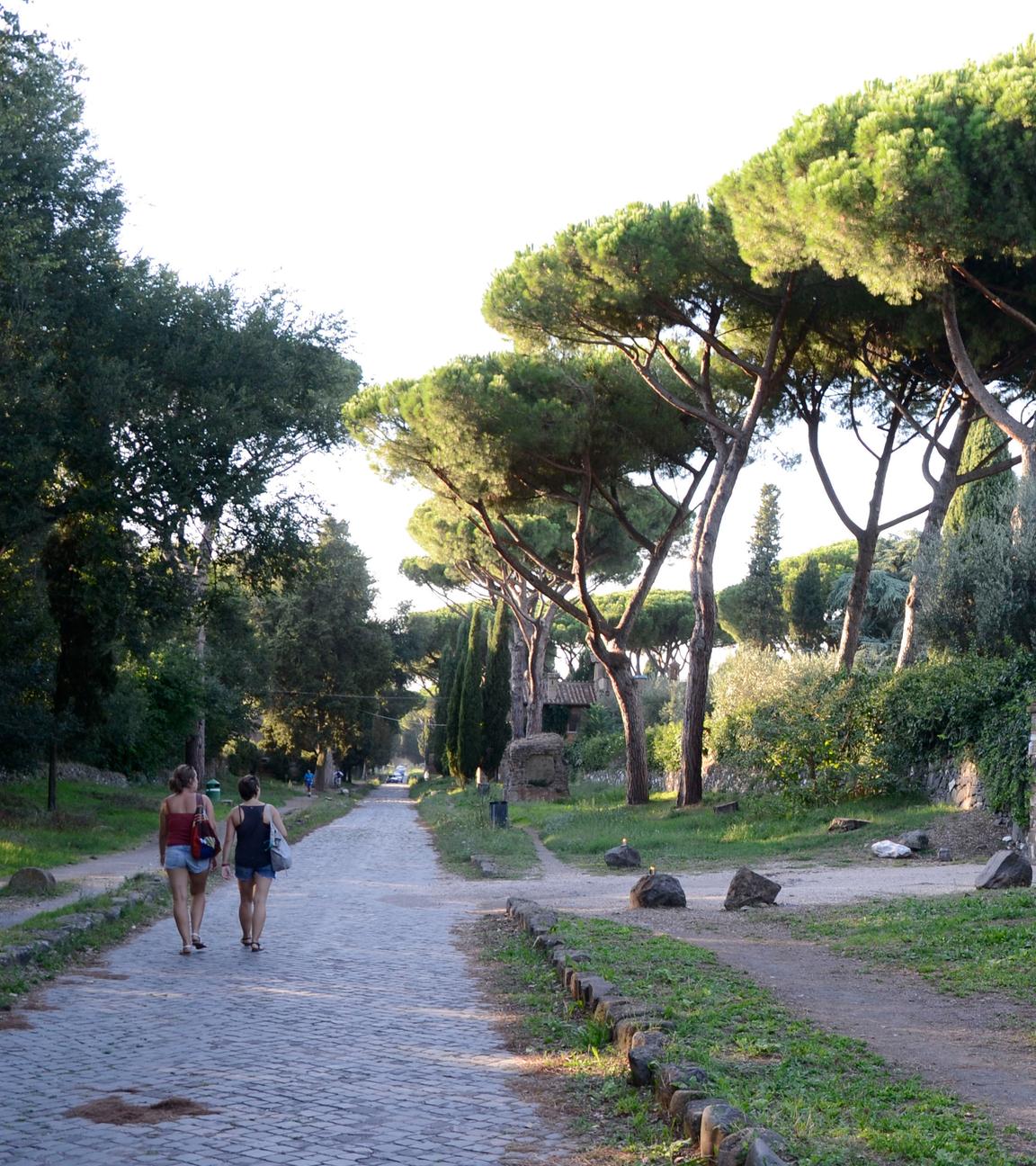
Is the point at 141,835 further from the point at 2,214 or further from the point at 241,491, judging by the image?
the point at 2,214

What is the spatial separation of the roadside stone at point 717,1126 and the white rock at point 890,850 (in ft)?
43.6

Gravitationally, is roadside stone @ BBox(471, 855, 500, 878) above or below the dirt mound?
below

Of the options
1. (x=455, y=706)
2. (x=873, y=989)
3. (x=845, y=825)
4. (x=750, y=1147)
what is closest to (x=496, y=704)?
(x=455, y=706)

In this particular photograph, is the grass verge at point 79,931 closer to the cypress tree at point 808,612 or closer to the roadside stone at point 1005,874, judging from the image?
the roadside stone at point 1005,874

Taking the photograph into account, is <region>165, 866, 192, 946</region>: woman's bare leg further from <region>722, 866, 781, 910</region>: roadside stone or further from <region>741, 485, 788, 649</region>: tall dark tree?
<region>741, 485, 788, 649</region>: tall dark tree

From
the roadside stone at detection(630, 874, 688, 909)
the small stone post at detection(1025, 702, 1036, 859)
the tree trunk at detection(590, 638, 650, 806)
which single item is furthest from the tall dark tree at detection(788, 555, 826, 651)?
the roadside stone at detection(630, 874, 688, 909)

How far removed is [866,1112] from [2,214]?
1392 centimetres

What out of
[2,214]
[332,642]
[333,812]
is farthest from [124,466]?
[332,642]

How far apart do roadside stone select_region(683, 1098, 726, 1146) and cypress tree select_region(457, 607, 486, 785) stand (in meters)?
48.3

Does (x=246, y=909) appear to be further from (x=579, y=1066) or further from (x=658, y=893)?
(x=579, y=1066)

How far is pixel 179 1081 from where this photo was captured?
5996mm

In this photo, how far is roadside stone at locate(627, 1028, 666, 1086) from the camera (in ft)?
19.0

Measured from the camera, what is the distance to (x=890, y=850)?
17.4m

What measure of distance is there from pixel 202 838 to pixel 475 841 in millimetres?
13658
